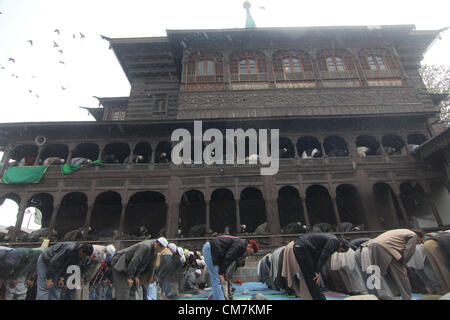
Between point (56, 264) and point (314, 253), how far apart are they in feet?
16.0

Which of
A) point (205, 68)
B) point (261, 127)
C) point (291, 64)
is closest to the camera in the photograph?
point (261, 127)

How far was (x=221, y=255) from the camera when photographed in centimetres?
498

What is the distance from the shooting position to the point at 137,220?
15.6 metres

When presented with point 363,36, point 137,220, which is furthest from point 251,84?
point 137,220

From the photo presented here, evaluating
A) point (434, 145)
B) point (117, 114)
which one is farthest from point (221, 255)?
point (117, 114)

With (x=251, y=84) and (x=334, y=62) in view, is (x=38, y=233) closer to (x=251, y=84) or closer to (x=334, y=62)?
(x=251, y=84)

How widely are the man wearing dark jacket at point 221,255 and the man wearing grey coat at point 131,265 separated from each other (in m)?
1.04

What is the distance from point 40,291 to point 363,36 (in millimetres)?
20862

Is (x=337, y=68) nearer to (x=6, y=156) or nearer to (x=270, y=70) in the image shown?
(x=270, y=70)

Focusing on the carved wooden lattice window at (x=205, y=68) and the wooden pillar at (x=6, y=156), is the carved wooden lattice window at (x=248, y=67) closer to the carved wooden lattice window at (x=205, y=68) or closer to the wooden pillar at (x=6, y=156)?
the carved wooden lattice window at (x=205, y=68)

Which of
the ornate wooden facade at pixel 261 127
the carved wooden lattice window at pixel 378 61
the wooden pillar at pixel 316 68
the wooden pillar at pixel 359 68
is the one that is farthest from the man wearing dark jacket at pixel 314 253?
the carved wooden lattice window at pixel 378 61

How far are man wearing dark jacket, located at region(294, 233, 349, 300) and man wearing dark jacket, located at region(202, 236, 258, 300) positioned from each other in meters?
0.89

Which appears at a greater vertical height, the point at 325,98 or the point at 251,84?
the point at 251,84

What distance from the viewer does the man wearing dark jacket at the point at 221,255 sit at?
4.93m
